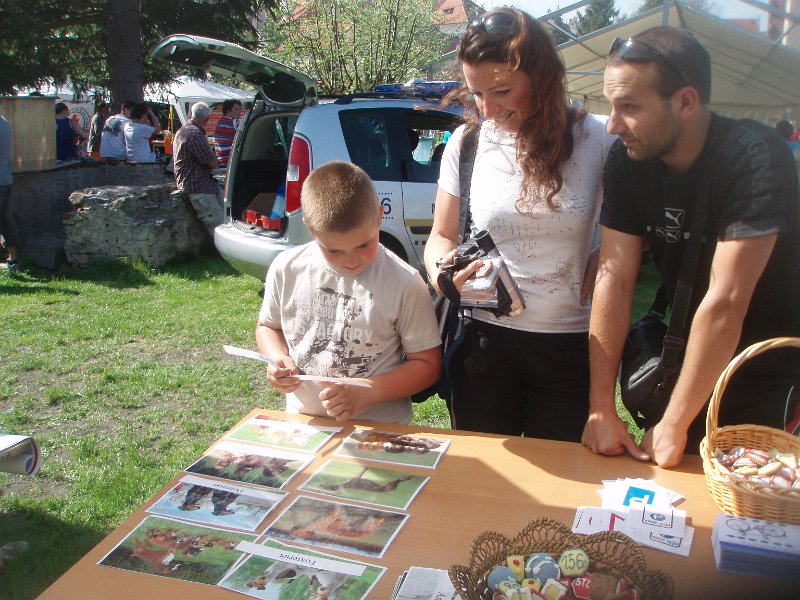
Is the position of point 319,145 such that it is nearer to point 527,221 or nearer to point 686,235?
point 527,221

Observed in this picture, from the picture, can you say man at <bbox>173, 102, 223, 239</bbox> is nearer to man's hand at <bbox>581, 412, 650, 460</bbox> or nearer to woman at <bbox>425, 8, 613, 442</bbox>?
woman at <bbox>425, 8, 613, 442</bbox>

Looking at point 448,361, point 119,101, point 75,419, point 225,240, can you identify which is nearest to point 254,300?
point 225,240

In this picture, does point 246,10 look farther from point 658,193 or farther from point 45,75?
point 658,193

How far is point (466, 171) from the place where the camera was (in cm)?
201

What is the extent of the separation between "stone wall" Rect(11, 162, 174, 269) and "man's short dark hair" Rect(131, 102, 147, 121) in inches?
31.0

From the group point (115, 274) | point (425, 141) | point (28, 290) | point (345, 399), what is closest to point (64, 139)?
point (115, 274)

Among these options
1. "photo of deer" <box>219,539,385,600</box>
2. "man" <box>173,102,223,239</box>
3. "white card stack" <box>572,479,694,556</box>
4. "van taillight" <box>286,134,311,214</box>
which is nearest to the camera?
"photo of deer" <box>219,539,385,600</box>

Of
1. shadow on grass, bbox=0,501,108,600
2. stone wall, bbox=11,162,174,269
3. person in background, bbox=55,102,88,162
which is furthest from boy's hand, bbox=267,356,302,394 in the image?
person in background, bbox=55,102,88,162

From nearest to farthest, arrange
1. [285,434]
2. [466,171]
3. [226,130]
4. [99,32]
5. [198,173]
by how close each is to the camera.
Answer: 1. [285,434]
2. [466,171]
3. [198,173]
4. [226,130]
5. [99,32]

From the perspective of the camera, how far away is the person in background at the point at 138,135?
10.1 metres

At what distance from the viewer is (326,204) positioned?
6.17 ft

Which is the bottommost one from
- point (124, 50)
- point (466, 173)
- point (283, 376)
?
point (283, 376)

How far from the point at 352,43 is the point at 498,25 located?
10805 millimetres

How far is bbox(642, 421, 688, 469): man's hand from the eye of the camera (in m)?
1.66
